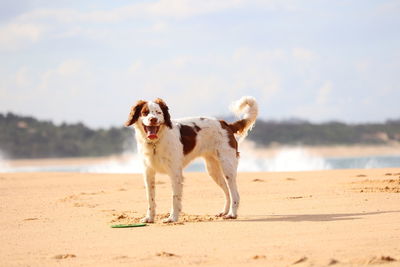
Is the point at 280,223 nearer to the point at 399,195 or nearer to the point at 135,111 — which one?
the point at 135,111

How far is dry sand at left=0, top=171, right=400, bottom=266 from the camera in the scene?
7.62m

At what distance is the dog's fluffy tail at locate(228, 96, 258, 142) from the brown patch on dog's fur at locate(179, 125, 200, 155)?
1.04 metres

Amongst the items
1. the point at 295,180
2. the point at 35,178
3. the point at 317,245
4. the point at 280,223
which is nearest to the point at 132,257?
the point at 317,245

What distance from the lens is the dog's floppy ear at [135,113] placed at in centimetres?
1084

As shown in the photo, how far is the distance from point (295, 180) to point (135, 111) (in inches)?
315

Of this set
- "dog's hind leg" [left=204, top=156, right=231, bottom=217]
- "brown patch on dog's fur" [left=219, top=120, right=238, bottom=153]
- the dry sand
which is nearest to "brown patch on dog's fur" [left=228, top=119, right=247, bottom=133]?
"brown patch on dog's fur" [left=219, top=120, right=238, bottom=153]

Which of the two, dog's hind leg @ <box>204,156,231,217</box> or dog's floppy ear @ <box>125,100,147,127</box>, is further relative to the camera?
dog's hind leg @ <box>204,156,231,217</box>

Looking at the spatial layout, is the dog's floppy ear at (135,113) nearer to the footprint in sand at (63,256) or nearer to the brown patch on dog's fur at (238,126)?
the brown patch on dog's fur at (238,126)

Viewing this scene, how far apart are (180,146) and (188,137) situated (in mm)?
288

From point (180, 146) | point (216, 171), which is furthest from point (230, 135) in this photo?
point (180, 146)

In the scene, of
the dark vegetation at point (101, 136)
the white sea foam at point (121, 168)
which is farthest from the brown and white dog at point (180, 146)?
the dark vegetation at point (101, 136)

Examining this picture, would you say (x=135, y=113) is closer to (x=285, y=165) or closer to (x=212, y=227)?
(x=212, y=227)

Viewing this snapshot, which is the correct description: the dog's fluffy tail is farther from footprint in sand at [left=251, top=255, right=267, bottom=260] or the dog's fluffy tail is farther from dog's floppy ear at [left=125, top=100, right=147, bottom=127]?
footprint in sand at [left=251, top=255, right=267, bottom=260]

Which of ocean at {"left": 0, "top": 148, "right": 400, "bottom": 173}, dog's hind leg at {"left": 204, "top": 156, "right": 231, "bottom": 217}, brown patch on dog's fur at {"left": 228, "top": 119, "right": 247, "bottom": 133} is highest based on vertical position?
brown patch on dog's fur at {"left": 228, "top": 119, "right": 247, "bottom": 133}
